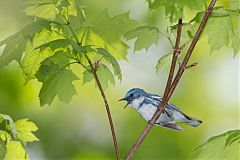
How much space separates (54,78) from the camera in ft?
3.62

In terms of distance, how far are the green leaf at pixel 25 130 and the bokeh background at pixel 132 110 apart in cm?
144

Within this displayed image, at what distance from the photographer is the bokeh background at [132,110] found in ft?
9.14

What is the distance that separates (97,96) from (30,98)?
0.33 m

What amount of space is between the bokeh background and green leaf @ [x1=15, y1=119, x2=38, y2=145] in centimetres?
144

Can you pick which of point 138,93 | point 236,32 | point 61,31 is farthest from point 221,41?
point 61,31

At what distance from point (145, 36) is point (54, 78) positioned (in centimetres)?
19

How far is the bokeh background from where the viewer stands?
2787 mm

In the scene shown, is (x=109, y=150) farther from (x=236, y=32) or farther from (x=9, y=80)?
(x=236, y=32)

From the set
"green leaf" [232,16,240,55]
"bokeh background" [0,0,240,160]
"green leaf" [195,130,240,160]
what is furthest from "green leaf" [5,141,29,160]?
"bokeh background" [0,0,240,160]

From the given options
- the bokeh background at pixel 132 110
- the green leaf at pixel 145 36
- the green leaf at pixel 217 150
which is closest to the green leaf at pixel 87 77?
the green leaf at pixel 145 36

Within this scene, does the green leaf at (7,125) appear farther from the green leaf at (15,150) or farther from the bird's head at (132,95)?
the bird's head at (132,95)

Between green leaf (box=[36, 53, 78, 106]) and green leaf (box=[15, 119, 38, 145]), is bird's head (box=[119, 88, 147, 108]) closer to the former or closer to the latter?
green leaf (box=[36, 53, 78, 106])

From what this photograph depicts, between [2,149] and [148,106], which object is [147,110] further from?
[2,149]

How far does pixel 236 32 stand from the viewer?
3.83 ft
